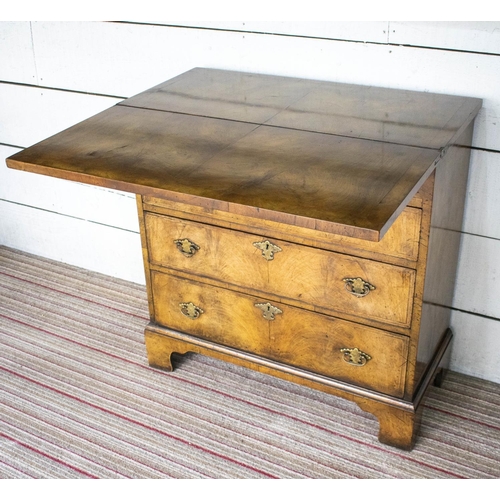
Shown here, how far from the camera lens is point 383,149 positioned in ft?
5.32

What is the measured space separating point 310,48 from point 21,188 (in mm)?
1447

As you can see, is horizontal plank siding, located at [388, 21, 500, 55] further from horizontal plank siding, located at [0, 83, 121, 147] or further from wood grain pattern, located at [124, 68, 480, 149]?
horizontal plank siding, located at [0, 83, 121, 147]

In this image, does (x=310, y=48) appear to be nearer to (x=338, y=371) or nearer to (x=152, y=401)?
(x=338, y=371)

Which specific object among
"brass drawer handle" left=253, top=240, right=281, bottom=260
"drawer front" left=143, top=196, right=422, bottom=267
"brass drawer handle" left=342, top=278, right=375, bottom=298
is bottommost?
"brass drawer handle" left=342, top=278, right=375, bottom=298

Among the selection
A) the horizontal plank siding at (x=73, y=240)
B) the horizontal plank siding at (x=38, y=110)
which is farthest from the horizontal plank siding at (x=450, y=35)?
the horizontal plank siding at (x=73, y=240)

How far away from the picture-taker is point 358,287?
1.77 m

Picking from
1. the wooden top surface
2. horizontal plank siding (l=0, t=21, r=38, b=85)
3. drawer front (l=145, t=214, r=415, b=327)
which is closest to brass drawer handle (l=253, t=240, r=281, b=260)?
drawer front (l=145, t=214, r=415, b=327)

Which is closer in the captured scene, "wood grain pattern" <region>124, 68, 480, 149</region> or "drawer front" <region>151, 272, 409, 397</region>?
"wood grain pattern" <region>124, 68, 480, 149</region>

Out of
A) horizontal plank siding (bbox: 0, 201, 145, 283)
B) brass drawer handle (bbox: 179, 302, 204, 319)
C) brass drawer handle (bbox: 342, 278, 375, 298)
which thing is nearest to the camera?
brass drawer handle (bbox: 342, 278, 375, 298)

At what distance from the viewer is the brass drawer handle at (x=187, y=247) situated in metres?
1.95

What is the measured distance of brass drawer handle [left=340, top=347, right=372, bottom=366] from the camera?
1.88 m

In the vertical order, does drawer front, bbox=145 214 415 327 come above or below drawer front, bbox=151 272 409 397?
above

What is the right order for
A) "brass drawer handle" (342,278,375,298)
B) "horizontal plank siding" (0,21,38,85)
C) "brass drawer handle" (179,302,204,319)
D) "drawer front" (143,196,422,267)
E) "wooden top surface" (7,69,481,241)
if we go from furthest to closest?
"horizontal plank siding" (0,21,38,85) → "brass drawer handle" (179,302,204,319) → "brass drawer handle" (342,278,375,298) → "drawer front" (143,196,422,267) → "wooden top surface" (7,69,481,241)

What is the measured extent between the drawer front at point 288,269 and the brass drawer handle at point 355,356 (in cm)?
12
